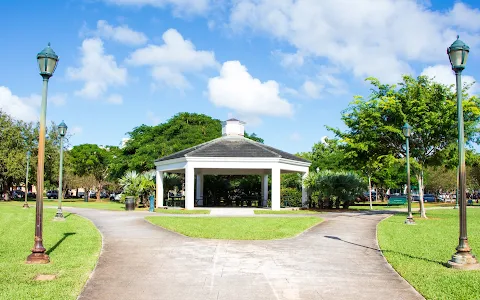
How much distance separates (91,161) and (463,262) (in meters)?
65.7

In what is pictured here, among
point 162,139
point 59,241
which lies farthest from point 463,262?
point 162,139

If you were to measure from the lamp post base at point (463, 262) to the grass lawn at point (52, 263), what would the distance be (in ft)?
24.9


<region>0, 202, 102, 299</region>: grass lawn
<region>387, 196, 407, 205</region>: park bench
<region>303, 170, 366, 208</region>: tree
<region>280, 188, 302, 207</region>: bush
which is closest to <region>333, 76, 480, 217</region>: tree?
<region>303, 170, 366, 208</region>: tree

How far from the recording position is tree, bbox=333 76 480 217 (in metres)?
24.9

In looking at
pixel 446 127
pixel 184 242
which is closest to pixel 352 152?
pixel 446 127

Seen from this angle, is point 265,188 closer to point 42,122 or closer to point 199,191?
point 199,191

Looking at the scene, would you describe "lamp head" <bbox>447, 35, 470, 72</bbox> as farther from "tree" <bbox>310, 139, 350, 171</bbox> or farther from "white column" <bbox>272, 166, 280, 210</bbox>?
"tree" <bbox>310, 139, 350, 171</bbox>

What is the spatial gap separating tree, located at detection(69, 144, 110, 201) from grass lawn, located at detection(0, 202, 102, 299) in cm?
5360

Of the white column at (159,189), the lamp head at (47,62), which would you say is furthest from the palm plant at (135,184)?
the lamp head at (47,62)

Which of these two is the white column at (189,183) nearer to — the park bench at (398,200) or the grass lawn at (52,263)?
the grass lawn at (52,263)

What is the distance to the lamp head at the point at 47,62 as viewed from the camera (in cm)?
1057

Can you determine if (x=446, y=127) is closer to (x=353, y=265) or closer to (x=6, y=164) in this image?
(x=353, y=265)

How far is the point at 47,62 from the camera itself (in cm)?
1058

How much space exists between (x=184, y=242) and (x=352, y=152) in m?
16.8
